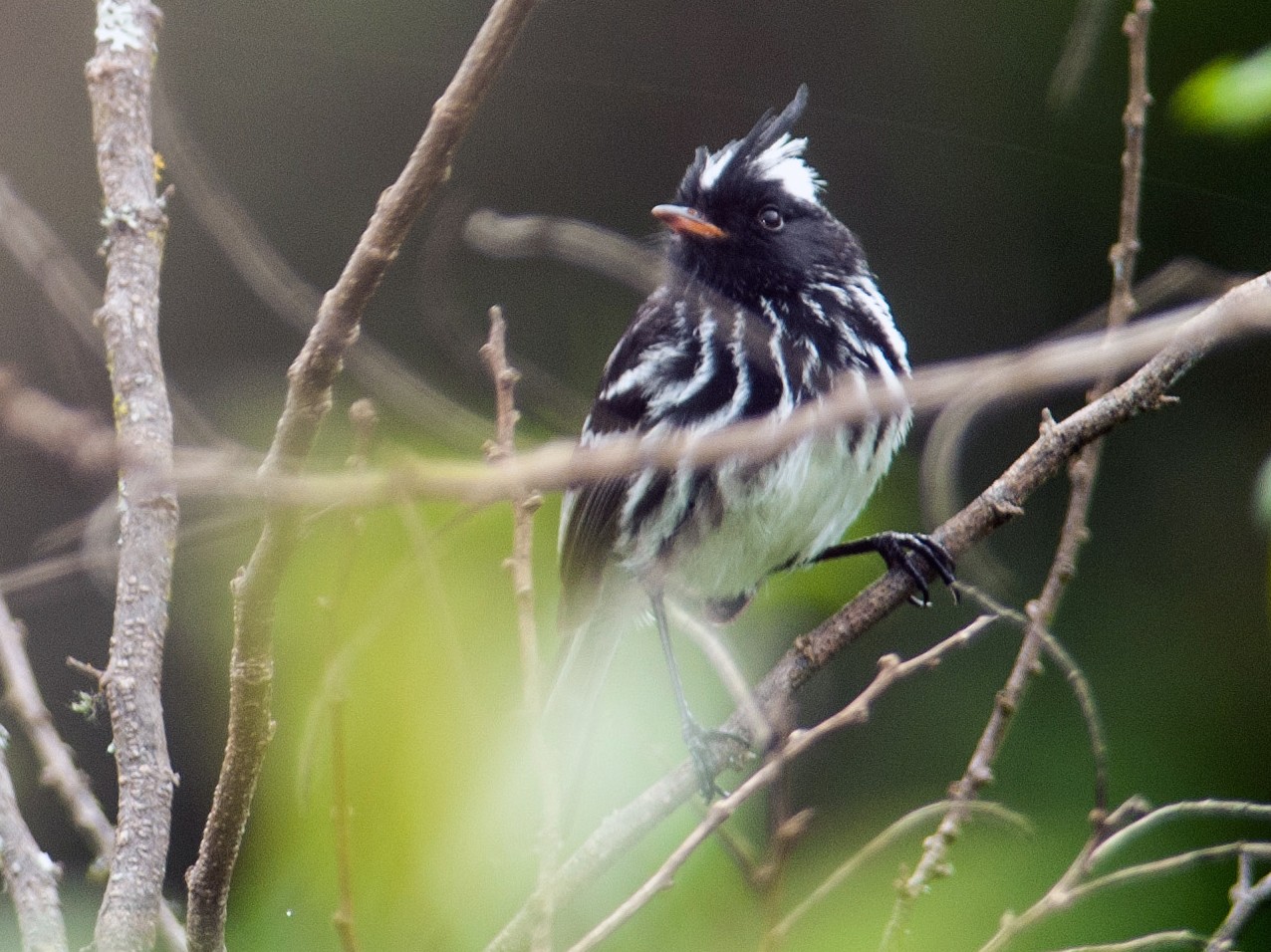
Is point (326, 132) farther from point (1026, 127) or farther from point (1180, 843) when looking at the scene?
point (1180, 843)

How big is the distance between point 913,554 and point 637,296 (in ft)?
5.51

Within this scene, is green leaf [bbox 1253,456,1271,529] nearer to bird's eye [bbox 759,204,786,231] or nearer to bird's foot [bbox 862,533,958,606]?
bird's foot [bbox 862,533,958,606]

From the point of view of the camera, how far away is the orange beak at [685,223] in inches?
131

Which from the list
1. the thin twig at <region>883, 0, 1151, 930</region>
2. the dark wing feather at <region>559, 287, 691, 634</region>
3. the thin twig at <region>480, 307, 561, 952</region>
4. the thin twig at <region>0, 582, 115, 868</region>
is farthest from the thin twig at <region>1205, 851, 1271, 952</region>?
the dark wing feather at <region>559, 287, 691, 634</region>

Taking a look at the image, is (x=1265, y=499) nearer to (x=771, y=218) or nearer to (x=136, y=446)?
(x=136, y=446)

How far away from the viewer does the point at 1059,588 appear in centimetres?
218

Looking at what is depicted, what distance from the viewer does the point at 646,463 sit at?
129 cm

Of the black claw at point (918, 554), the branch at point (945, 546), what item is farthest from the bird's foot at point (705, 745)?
the black claw at point (918, 554)

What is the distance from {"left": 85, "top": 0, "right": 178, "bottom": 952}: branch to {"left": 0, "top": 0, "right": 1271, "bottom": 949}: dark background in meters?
0.89

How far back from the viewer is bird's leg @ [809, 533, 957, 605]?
271 centimetres

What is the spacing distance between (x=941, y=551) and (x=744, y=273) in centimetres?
86

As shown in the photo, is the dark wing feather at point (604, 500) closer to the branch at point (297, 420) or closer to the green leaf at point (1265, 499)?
the branch at point (297, 420)

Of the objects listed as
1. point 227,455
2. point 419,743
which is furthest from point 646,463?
point 419,743

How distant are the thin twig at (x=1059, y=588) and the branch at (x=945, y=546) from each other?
0.04 metres
